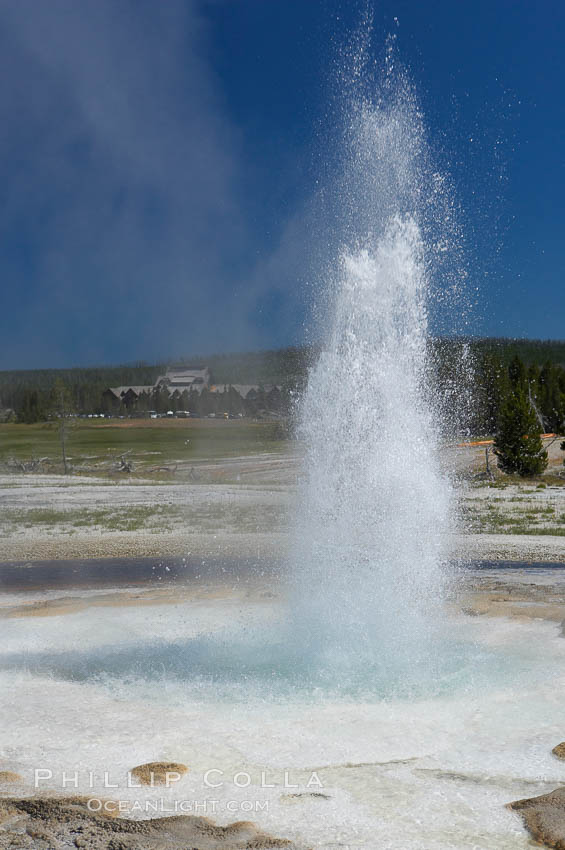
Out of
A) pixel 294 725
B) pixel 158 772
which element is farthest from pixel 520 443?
pixel 158 772

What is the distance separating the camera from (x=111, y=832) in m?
5.11

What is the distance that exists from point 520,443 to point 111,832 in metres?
30.4

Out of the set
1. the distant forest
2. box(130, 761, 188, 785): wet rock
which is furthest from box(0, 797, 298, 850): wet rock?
the distant forest

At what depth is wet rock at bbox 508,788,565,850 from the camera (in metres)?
4.97

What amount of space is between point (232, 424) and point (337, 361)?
171 ft

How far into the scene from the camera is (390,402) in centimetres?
1098

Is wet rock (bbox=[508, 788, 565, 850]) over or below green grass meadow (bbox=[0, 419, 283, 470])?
below

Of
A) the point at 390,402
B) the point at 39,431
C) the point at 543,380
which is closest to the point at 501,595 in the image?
the point at 390,402

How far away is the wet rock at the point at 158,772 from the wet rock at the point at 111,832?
0.56 meters

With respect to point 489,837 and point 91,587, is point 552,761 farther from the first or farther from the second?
point 91,587

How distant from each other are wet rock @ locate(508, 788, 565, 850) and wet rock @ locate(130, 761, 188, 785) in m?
2.37

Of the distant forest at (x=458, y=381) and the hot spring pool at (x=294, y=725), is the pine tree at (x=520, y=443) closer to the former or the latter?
the distant forest at (x=458, y=381)

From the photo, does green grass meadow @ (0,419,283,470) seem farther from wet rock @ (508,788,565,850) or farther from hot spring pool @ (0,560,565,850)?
wet rock @ (508,788,565,850)

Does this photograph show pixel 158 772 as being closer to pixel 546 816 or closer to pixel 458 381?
pixel 546 816
